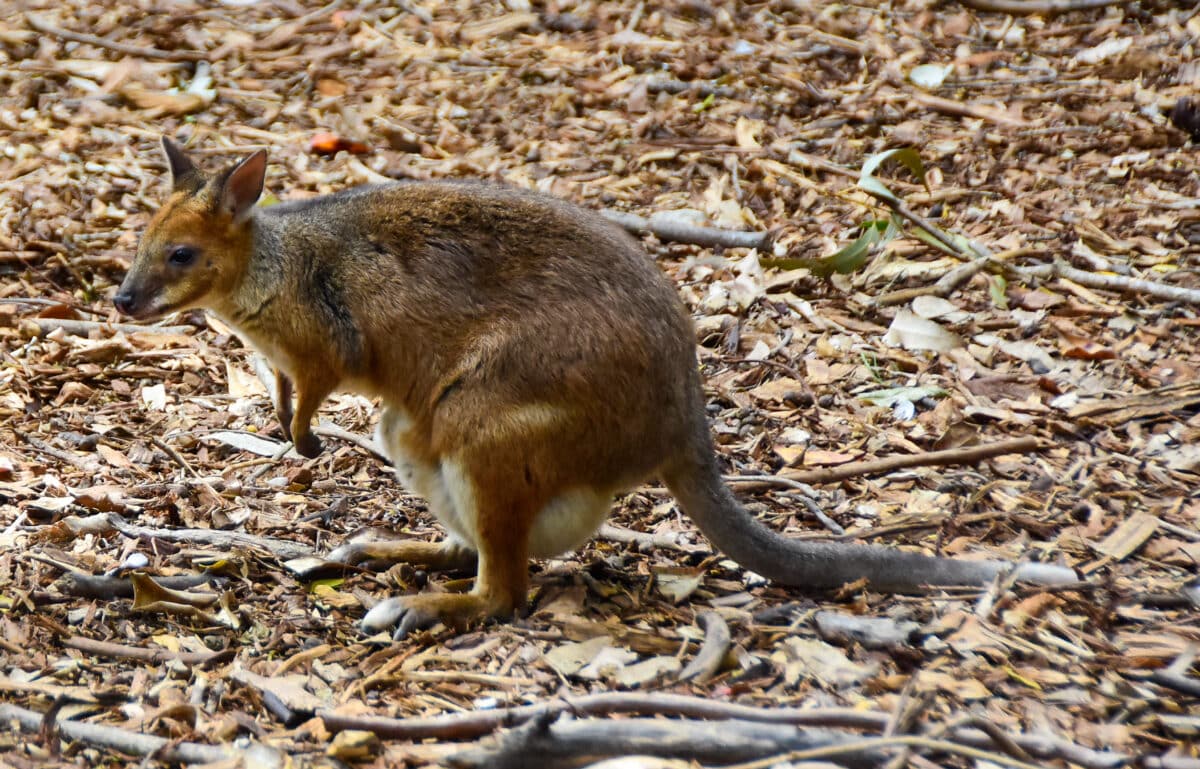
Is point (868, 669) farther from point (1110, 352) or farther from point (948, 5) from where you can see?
point (948, 5)

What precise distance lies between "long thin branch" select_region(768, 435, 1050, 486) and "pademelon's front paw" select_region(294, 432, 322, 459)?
1809 mm

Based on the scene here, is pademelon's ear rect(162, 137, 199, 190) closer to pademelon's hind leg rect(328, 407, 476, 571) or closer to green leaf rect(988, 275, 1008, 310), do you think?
pademelon's hind leg rect(328, 407, 476, 571)

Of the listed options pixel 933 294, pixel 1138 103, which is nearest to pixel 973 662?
pixel 933 294

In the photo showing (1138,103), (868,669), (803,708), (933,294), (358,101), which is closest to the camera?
(803,708)

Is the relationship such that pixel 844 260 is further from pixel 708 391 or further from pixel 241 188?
pixel 241 188

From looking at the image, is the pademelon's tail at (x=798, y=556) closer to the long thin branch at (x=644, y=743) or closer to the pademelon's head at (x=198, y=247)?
the long thin branch at (x=644, y=743)

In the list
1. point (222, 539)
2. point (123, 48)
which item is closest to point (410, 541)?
point (222, 539)

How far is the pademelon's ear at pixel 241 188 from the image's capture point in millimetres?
5070

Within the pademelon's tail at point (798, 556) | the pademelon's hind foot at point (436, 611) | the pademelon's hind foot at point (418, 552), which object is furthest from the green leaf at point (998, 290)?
the pademelon's hind foot at point (436, 611)

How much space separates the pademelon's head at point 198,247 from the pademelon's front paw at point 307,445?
2.04 feet

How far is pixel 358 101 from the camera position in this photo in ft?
31.4

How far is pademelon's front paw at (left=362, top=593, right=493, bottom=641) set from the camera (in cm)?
455

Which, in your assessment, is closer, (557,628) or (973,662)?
(973,662)

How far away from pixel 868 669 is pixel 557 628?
109cm
